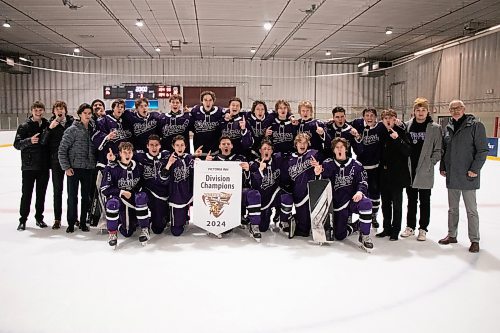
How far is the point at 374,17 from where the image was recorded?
12.9 m

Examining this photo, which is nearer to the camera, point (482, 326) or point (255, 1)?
point (482, 326)

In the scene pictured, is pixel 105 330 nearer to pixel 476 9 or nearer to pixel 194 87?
pixel 476 9

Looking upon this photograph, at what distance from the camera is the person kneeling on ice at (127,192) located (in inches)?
169

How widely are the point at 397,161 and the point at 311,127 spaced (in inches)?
40.9

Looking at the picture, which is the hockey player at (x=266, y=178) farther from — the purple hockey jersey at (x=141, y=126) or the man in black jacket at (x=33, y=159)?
the man in black jacket at (x=33, y=159)

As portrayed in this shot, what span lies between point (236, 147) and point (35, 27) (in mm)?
12669

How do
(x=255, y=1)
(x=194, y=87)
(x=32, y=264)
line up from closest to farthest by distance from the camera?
(x=32, y=264) → (x=255, y=1) → (x=194, y=87)

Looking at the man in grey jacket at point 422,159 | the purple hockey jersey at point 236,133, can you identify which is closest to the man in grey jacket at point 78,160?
the purple hockey jersey at point 236,133

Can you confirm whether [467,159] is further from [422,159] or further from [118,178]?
[118,178]

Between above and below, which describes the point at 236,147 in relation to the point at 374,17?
below

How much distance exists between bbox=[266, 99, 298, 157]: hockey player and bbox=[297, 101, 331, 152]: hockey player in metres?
0.11

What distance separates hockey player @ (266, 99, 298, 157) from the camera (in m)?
4.93

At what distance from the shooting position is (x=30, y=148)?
4707 mm

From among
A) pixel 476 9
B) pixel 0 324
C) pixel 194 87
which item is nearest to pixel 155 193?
pixel 0 324
